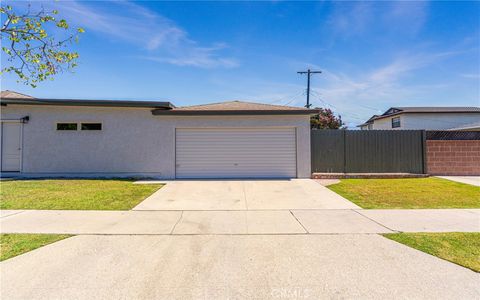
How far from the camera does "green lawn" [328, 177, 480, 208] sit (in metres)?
7.48

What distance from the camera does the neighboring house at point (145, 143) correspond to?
12008 millimetres

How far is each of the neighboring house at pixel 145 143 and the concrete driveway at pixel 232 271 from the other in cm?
736

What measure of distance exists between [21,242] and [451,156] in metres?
15.6

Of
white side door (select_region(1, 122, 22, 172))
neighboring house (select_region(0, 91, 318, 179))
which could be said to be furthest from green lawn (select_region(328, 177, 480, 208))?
white side door (select_region(1, 122, 22, 172))

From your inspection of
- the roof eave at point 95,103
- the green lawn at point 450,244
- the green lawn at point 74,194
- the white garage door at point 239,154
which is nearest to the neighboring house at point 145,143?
the white garage door at point 239,154

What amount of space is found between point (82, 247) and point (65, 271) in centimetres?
87

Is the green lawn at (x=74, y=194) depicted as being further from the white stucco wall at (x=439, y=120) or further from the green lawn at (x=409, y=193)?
the white stucco wall at (x=439, y=120)

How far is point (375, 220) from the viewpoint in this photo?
235 inches

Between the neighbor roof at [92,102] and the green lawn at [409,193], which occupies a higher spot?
the neighbor roof at [92,102]

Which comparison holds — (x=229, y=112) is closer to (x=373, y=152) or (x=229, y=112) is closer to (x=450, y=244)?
(x=373, y=152)

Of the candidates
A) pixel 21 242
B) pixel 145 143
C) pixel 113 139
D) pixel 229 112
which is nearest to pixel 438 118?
pixel 229 112

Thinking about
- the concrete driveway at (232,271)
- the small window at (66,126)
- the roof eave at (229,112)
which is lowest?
the concrete driveway at (232,271)

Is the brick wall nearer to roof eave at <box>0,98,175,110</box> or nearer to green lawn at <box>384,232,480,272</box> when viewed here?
green lawn at <box>384,232,480,272</box>

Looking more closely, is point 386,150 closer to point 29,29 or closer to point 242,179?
point 242,179
